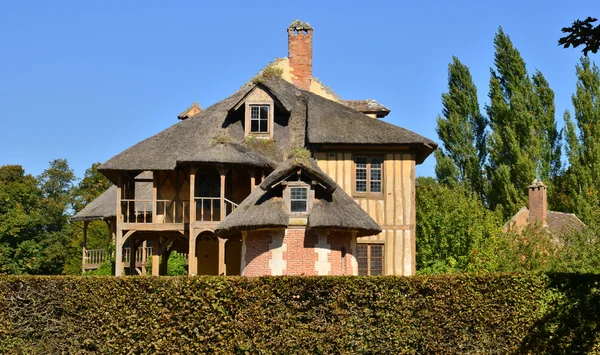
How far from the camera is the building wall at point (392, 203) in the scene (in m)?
28.3

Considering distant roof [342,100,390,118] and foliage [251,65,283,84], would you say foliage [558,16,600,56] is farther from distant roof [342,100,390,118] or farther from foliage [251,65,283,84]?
distant roof [342,100,390,118]

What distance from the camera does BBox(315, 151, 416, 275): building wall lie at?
2828cm

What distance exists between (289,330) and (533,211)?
25.1 m

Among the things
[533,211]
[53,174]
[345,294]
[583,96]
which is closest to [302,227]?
[345,294]

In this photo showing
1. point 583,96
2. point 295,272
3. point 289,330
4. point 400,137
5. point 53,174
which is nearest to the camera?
point 289,330

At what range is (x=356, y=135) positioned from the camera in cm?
2867

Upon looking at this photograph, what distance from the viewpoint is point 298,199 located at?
24.3 metres

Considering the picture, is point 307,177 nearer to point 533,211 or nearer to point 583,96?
point 533,211

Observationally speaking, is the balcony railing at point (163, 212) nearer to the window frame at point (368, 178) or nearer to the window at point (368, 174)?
the window frame at point (368, 178)

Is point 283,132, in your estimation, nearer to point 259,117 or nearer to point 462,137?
point 259,117

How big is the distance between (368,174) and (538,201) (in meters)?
15.0

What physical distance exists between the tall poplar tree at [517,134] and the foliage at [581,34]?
104 ft

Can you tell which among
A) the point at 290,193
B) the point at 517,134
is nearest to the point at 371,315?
the point at 290,193

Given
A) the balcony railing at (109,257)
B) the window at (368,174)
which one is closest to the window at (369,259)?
the window at (368,174)
